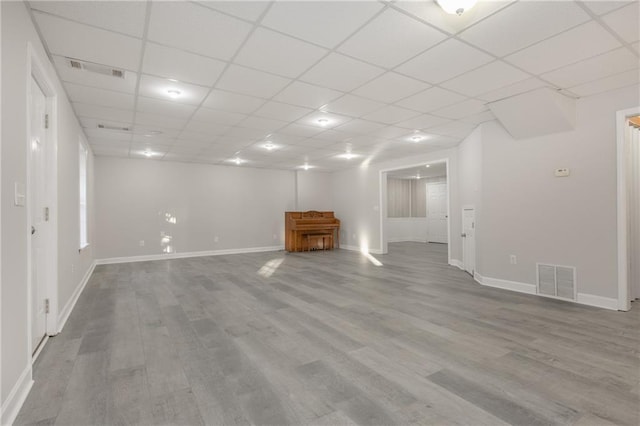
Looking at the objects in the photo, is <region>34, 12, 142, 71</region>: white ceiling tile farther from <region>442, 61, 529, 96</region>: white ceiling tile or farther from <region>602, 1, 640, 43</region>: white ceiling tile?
<region>602, 1, 640, 43</region>: white ceiling tile

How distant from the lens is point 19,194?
6.18 ft

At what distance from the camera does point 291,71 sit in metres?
3.04

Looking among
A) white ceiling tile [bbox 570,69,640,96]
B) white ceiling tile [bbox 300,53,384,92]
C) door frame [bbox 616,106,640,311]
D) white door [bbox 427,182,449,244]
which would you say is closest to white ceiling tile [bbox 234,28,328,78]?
white ceiling tile [bbox 300,53,384,92]

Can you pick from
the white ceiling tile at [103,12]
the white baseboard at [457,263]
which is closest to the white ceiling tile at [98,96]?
the white ceiling tile at [103,12]

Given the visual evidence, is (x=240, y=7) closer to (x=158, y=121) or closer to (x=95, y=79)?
(x=95, y=79)

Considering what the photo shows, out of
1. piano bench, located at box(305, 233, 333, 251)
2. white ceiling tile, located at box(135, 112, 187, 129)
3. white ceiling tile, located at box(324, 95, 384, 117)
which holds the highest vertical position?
white ceiling tile, located at box(135, 112, 187, 129)

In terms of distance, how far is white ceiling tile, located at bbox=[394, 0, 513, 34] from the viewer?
6.81 feet

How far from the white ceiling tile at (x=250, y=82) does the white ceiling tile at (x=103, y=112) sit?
1814 mm

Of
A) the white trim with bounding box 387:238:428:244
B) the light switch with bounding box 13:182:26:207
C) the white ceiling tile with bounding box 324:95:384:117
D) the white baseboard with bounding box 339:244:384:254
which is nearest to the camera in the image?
Answer: the light switch with bounding box 13:182:26:207

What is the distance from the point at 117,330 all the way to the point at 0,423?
1.46 m

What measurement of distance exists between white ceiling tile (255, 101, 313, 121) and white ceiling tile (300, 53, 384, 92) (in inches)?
31.6

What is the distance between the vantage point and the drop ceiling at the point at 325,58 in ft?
7.14

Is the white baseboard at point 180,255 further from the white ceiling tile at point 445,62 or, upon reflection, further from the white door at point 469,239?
the white ceiling tile at point 445,62

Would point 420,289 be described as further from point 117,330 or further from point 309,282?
point 117,330
